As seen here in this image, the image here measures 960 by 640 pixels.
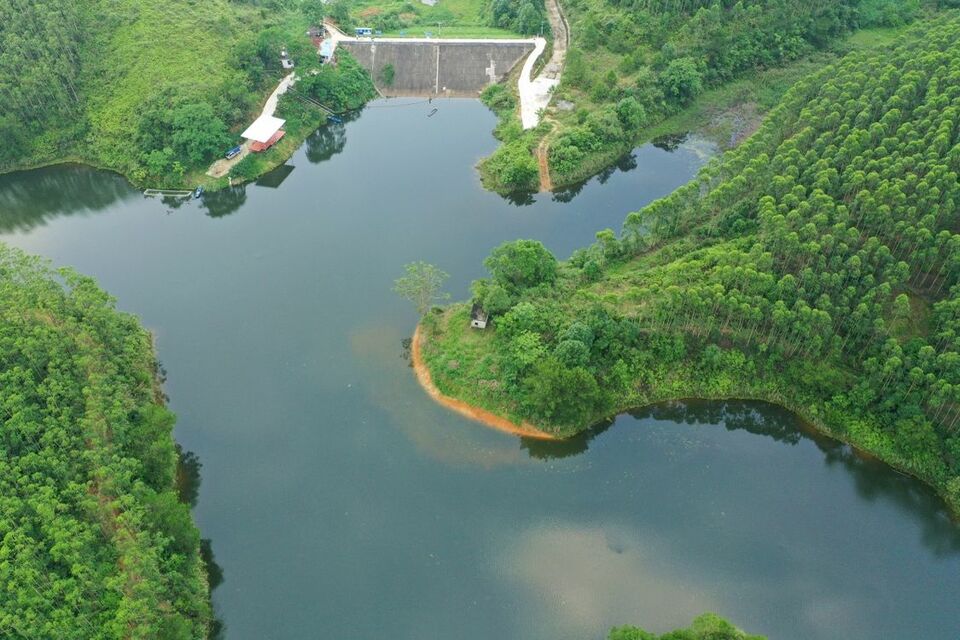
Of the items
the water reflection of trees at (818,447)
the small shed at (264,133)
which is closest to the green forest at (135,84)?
the small shed at (264,133)

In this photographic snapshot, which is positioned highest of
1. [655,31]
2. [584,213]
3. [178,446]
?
[655,31]

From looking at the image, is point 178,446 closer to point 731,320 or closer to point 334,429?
point 334,429

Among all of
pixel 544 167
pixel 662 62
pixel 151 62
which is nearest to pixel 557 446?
pixel 544 167

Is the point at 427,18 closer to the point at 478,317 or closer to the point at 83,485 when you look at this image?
the point at 478,317

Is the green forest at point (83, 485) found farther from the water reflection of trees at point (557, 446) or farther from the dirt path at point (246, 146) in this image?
the dirt path at point (246, 146)

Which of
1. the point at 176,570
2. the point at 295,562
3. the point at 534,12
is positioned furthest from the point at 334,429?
the point at 534,12

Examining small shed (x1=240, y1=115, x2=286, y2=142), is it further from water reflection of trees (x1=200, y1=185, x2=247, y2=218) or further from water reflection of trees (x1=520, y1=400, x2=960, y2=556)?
water reflection of trees (x1=520, y1=400, x2=960, y2=556)
